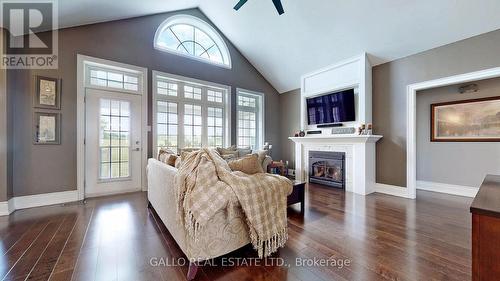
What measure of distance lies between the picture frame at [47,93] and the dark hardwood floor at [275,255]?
1591mm

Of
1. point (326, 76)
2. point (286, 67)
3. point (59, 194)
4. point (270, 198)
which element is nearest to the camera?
point (270, 198)

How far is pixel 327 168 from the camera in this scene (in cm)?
466

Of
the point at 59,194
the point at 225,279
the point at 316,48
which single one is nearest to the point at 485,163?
the point at 316,48

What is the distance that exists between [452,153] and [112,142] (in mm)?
6491

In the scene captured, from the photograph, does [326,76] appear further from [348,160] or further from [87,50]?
[87,50]

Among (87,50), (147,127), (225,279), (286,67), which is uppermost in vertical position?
(286,67)

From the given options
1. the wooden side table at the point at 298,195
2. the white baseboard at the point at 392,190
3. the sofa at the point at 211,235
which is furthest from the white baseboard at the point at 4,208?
the white baseboard at the point at 392,190

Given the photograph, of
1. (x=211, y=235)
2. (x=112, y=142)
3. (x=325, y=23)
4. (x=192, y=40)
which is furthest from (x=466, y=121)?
(x=112, y=142)

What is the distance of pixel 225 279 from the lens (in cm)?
152

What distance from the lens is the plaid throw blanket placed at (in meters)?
1.49

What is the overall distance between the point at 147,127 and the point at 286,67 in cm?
365

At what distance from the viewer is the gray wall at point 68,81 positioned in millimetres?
3082

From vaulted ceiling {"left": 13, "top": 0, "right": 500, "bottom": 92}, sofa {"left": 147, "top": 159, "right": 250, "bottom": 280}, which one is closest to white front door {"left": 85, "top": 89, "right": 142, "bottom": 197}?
vaulted ceiling {"left": 13, "top": 0, "right": 500, "bottom": 92}

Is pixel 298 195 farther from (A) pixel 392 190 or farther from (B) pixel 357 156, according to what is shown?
(A) pixel 392 190
